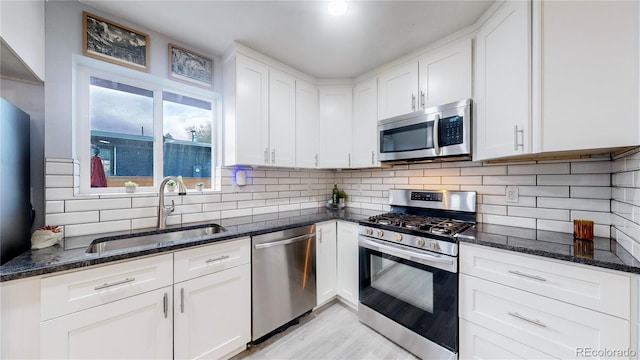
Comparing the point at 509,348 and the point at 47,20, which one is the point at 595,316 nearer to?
the point at 509,348

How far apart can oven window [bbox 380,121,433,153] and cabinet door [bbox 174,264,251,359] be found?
1.62 m

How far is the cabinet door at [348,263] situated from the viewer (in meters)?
2.08

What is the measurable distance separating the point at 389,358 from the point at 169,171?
2295 millimetres

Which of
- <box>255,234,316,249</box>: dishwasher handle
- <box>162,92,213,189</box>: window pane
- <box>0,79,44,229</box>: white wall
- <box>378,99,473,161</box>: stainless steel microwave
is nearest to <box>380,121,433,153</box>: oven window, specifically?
<box>378,99,473,161</box>: stainless steel microwave

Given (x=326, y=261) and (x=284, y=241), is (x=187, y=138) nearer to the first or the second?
(x=284, y=241)

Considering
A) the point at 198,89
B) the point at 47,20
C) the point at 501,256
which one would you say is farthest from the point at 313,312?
the point at 47,20

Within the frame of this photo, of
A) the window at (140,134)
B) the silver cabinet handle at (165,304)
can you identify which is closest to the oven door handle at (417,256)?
the silver cabinet handle at (165,304)

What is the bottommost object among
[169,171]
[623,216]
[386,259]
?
[386,259]

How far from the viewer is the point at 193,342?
4.52 feet

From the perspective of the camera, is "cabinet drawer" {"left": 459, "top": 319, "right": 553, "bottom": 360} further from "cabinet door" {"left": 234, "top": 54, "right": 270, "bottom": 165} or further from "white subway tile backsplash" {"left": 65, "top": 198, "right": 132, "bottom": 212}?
"white subway tile backsplash" {"left": 65, "top": 198, "right": 132, "bottom": 212}

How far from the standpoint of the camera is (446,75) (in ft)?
5.83

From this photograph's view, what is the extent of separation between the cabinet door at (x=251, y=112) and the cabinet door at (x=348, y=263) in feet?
3.35

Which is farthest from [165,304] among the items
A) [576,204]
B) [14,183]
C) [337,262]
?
[576,204]

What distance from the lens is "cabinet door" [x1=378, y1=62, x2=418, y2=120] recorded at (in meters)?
1.98
